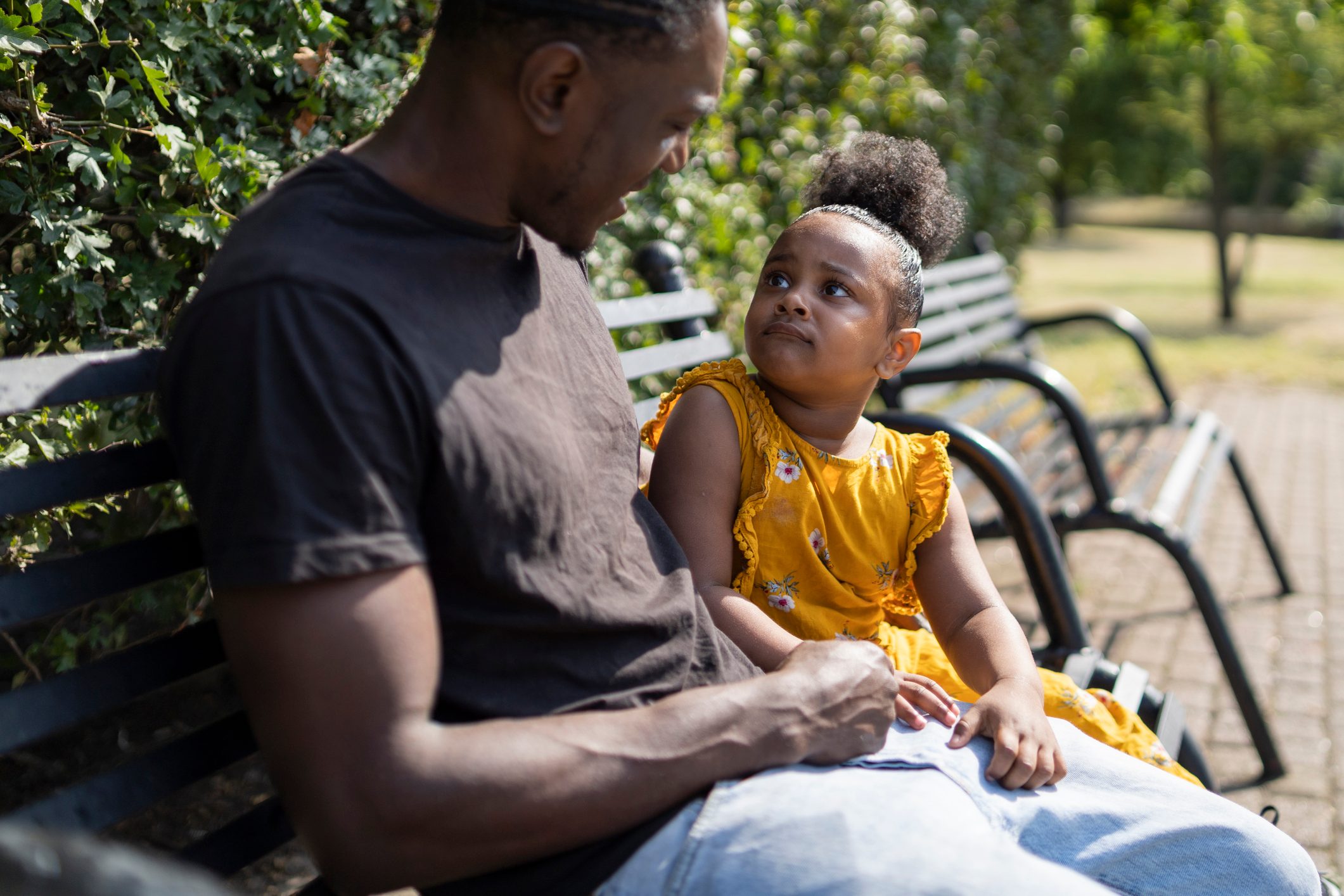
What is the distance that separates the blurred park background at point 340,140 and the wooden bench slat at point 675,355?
40 cm

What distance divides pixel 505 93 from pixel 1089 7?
31.2 feet

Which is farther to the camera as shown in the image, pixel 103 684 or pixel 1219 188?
pixel 1219 188

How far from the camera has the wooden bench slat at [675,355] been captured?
2637 mm

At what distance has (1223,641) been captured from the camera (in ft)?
10.8

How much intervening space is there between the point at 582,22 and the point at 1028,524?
1704 millimetres

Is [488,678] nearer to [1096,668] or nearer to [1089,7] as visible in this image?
[1096,668]

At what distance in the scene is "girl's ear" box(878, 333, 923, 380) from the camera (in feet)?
7.19

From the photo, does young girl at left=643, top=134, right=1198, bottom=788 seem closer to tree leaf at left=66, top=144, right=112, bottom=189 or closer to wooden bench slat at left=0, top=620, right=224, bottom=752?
wooden bench slat at left=0, top=620, right=224, bottom=752

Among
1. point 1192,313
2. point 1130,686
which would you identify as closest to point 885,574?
point 1130,686

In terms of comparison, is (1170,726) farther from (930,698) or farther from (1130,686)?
(930,698)

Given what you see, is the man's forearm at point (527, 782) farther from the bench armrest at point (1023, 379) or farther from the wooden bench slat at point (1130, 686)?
the bench armrest at point (1023, 379)

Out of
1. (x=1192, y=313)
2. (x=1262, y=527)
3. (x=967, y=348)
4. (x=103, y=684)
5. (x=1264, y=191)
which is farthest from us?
(x=1264, y=191)

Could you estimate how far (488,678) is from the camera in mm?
1402

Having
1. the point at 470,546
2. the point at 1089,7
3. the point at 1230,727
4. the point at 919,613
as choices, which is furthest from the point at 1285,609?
the point at 1089,7
